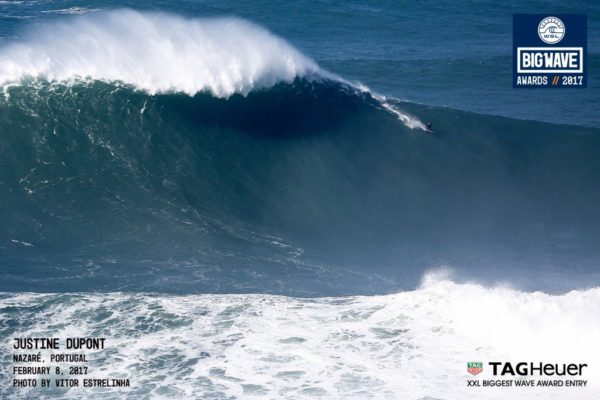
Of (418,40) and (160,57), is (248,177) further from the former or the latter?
(418,40)

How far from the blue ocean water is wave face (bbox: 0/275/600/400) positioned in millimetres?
51

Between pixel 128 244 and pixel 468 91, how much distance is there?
16.0 metres

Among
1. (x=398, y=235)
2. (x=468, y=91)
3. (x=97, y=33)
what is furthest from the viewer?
(x=468, y=91)

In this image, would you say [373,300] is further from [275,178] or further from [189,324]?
[275,178]

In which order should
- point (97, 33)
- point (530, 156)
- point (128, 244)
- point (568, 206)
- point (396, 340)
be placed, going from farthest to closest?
point (97, 33) < point (530, 156) < point (568, 206) < point (128, 244) < point (396, 340)

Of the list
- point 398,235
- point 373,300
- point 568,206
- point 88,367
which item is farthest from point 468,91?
point 88,367

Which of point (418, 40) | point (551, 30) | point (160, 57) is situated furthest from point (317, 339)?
point (418, 40)

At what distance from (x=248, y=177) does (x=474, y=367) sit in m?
9.93

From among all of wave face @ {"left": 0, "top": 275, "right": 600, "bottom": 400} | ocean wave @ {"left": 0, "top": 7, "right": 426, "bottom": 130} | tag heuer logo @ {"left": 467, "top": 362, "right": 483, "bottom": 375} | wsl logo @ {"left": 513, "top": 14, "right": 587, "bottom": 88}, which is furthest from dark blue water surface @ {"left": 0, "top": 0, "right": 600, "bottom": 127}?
tag heuer logo @ {"left": 467, "top": 362, "right": 483, "bottom": 375}

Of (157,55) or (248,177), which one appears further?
(157,55)

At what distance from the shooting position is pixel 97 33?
2898 centimetres

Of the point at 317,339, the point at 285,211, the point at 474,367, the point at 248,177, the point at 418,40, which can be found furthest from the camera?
the point at 418,40

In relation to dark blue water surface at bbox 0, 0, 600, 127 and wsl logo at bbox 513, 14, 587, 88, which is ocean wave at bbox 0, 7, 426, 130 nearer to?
dark blue water surface at bbox 0, 0, 600, 127

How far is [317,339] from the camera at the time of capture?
1745cm
